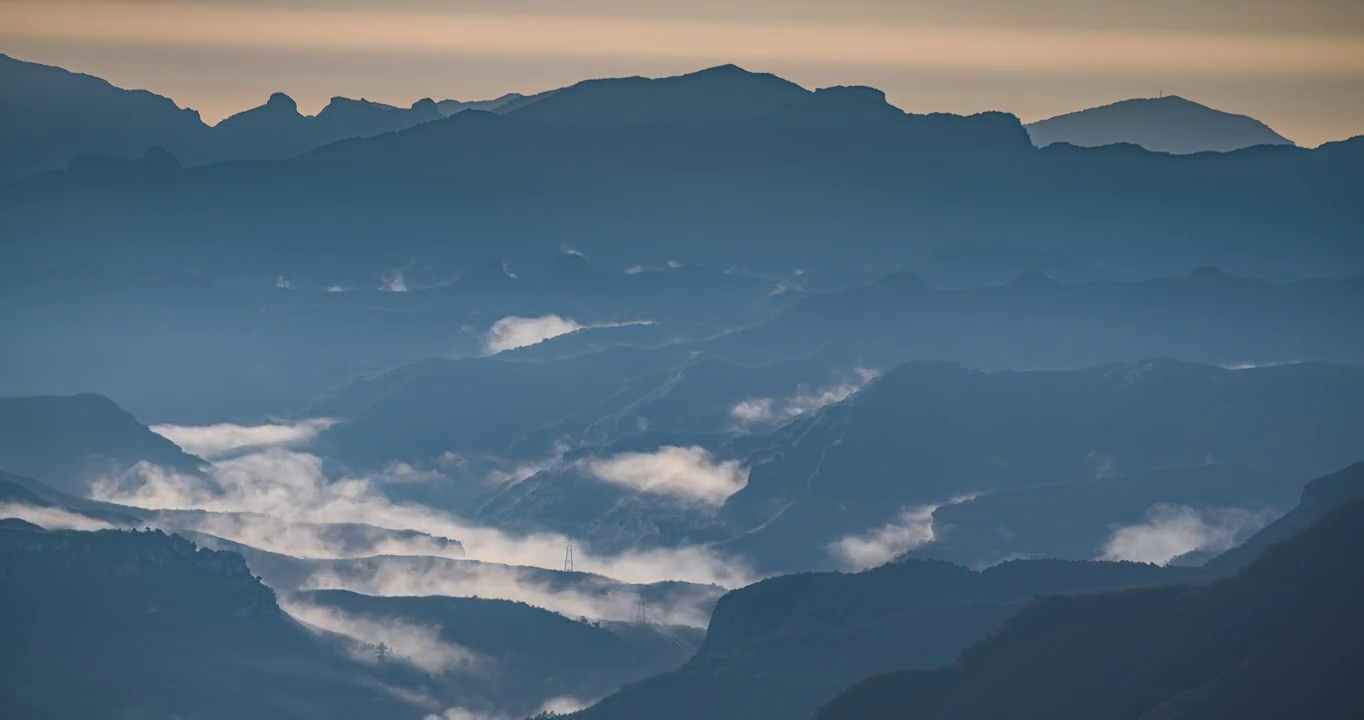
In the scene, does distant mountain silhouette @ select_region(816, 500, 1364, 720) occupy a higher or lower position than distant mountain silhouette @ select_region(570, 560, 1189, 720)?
higher

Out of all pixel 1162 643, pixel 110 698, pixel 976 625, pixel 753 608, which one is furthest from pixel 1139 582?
pixel 110 698

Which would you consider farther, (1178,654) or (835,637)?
(835,637)

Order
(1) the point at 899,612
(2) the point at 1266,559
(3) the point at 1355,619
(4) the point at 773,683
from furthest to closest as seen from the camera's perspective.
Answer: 1. (1) the point at 899,612
2. (4) the point at 773,683
3. (2) the point at 1266,559
4. (3) the point at 1355,619

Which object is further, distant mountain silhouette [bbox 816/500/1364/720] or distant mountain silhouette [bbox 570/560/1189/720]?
distant mountain silhouette [bbox 570/560/1189/720]

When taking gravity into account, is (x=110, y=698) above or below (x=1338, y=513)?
below

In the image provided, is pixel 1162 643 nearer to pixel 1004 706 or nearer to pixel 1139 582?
pixel 1004 706

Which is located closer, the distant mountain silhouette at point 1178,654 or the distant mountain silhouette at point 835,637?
the distant mountain silhouette at point 1178,654

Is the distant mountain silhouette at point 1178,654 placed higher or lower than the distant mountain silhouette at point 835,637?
higher

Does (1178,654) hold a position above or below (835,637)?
above
